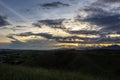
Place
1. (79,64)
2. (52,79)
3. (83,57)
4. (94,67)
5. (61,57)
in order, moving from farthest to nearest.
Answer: (61,57) < (83,57) < (79,64) < (94,67) < (52,79)

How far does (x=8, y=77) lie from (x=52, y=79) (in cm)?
268

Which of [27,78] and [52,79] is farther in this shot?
[52,79]

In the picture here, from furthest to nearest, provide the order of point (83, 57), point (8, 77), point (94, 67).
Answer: point (83, 57), point (94, 67), point (8, 77)

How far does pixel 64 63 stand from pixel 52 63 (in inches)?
89.2

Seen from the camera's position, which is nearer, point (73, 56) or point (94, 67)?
point (94, 67)

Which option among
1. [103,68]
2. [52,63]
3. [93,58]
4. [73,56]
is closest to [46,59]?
[52,63]

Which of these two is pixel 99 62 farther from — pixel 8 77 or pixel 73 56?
pixel 8 77

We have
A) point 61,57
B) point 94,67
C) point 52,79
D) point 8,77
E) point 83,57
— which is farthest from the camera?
point 61,57

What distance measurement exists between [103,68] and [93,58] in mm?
6180

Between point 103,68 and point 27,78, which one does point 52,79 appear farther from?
point 103,68

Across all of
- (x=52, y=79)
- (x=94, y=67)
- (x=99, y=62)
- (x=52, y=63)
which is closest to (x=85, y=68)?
(x=94, y=67)

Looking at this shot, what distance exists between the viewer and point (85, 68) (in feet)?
123

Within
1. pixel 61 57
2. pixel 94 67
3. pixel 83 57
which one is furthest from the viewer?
pixel 61 57

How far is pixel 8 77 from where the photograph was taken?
12773 millimetres
